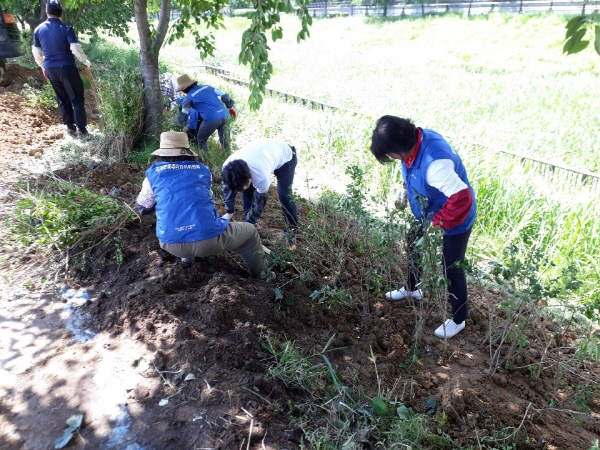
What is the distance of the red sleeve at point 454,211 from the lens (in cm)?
279

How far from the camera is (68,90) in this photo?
6.45 meters

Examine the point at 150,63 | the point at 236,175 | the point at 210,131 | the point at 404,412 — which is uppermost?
the point at 150,63

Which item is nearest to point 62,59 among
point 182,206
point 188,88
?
point 188,88

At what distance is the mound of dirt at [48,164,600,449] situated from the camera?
241 centimetres

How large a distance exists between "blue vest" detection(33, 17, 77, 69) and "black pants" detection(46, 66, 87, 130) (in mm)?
92

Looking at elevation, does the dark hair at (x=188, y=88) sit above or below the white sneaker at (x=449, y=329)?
above

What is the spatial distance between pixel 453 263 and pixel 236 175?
1.71m

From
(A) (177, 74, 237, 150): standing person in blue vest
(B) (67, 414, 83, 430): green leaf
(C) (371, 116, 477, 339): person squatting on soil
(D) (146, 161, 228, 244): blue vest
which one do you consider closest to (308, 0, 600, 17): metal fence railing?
(A) (177, 74, 237, 150): standing person in blue vest

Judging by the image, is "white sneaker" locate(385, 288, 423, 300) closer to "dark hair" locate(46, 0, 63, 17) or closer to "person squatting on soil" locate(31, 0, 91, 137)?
"person squatting on soil" locate(31, 0, 91, 137)

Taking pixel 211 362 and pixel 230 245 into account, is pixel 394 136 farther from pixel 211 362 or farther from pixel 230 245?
pixel 211 362

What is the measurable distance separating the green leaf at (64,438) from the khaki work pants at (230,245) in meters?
1.37

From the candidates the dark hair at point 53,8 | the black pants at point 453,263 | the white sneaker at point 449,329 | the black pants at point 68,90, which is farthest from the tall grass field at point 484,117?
the dark hair at point 53,8

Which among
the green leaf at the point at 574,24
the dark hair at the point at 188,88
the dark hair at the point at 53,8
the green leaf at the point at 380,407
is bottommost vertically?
the green leaf at the point at 380,407

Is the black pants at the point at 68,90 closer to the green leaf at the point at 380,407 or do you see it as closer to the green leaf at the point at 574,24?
the green leaf at the point at 380,407
